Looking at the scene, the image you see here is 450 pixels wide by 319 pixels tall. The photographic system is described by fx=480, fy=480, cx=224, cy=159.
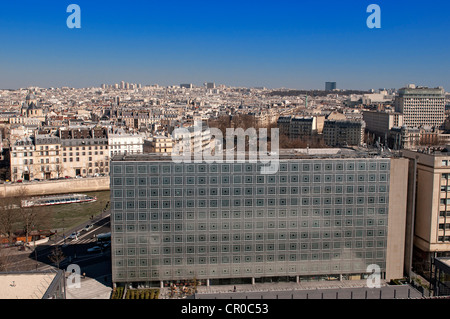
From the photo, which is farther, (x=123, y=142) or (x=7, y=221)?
(x=123, y=142)

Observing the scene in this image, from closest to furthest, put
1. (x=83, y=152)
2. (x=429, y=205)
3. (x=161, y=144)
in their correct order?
(x=429, y=205)
(x=83, y=152)
(x=161, y=144)

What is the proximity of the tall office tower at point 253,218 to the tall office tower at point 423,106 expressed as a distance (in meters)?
42.3

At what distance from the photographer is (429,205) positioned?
41.0 feet

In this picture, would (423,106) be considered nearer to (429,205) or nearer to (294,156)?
(429,205)

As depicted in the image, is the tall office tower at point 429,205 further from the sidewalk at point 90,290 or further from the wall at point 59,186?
the wall at point 59,186

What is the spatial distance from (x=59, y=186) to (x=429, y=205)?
1874 centimetres

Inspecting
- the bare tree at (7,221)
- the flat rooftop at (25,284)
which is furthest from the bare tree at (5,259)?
the flat rooftop at (25,284)

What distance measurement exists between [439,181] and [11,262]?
38.9 feet

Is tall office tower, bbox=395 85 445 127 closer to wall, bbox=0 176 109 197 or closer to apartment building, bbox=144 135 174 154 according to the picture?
apartment building, bbox=144 135 174 154

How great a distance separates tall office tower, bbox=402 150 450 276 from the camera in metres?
12.3

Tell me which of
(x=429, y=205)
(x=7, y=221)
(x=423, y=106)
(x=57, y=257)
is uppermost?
(x=423, y=106)

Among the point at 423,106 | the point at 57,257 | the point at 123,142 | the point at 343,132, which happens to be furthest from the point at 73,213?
the point at 423,106

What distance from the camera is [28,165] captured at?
85.3 feet
